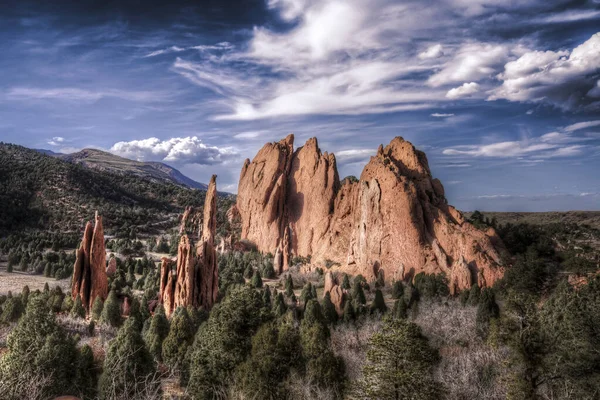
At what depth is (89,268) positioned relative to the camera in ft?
128

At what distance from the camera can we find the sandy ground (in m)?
49.3

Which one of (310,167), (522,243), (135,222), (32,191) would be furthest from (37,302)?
(32,191)

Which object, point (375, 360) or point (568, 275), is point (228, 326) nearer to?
point (375, 360)

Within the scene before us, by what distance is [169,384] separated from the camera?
81.5 ft

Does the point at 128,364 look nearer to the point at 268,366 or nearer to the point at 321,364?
the point at 268,366

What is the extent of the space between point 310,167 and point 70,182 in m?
78.3

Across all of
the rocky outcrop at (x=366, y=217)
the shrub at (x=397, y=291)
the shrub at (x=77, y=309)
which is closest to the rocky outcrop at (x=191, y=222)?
the rocky outcrop at (x=366, y=217)

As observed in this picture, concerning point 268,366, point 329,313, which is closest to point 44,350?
point 268,366

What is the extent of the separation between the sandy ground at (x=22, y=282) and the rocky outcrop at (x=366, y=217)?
111ft

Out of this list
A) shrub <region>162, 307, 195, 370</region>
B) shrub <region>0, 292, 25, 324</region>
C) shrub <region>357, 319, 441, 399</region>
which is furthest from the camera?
shrub <region>0, 292, 25, 324</region>

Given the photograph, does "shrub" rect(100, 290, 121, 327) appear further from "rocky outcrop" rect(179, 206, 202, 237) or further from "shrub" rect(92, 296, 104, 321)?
"rocky outcrop" rect(179, 206, 202, 237)

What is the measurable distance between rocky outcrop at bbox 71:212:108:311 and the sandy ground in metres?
11.5

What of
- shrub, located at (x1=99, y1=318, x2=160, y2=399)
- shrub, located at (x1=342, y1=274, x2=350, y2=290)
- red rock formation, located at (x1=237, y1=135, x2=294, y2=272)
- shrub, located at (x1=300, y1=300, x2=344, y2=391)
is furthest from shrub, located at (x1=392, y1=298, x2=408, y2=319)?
red rock formation, located at (x1=237, y1=135, x2=294, y2=272)

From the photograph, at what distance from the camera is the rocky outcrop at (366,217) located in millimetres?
55969
